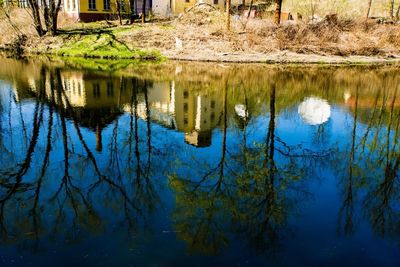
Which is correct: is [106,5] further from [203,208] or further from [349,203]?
[349,203]

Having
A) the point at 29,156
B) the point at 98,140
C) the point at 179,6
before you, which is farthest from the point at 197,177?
the point at 179,6

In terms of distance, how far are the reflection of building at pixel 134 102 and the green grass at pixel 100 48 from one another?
41.8 ft

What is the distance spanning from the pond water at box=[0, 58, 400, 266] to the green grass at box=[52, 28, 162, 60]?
17.0 meters

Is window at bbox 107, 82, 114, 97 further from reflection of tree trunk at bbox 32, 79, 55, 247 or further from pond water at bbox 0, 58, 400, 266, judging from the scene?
reflection of tree trunk at bbox 32, 79, 55, 247

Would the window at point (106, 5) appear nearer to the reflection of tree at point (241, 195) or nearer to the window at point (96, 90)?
the window at point (96, 90)

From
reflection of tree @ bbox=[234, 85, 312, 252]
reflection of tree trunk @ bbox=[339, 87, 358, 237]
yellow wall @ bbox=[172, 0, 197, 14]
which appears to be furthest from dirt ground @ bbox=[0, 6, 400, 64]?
reflection of tree trunk @ bbox=[339, 87, 358, 237]

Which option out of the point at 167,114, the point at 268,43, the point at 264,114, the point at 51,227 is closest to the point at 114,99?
the point at 167,114

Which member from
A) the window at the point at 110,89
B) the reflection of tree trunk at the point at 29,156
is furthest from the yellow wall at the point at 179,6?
the reflection of tree trunk at the point at 29,156

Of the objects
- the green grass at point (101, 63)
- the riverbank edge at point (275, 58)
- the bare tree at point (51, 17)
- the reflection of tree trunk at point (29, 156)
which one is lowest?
the reflection of tree trunk at point (29, 156)

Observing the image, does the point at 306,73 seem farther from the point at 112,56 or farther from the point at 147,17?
the point at 147,17

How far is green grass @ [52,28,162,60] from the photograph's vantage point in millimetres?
38438

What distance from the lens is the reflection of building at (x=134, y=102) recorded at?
16.0 m

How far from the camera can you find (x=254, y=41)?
39.6 metres

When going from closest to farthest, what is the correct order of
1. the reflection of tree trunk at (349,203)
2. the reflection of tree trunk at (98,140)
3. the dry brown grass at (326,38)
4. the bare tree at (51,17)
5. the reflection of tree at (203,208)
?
the reflection of tree at (203,208) → the reflection of tree trunk at (349,203) → the reflection of tree trunk at (98,140) → the dry brown grass at (326,38) → the bare tree at (51,17)
